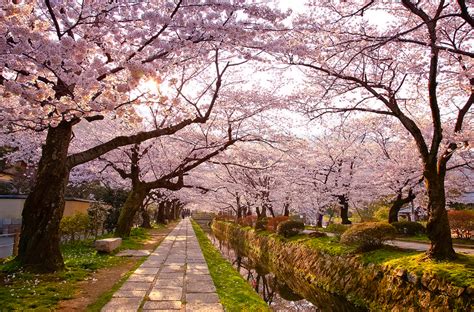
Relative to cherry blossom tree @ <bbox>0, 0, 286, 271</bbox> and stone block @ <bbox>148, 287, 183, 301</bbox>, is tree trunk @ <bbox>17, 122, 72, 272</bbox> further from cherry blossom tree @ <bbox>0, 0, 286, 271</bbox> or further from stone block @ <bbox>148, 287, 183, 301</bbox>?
stone block @ <bbox>148, 287, 183, 301</bbox>

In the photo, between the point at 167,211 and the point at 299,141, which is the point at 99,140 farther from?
the point at 167,211

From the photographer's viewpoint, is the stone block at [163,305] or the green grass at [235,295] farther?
the green grass at [235,295]

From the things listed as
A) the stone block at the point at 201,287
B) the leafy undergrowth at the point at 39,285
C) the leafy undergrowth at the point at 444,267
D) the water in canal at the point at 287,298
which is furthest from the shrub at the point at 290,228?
the stone block at the point at 201,287

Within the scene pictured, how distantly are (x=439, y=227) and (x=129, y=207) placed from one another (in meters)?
12.8

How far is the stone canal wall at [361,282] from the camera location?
6691mm

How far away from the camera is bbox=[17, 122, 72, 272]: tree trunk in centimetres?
778

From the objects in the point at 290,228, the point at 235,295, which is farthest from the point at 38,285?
the point at 290,228

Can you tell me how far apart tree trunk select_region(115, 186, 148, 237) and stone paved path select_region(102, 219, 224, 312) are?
248 inches

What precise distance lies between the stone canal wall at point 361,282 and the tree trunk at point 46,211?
7405 millimetres

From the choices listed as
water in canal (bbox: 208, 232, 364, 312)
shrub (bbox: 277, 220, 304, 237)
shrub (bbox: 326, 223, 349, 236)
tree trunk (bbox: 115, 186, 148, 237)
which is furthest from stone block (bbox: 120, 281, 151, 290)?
shrub (bbox: 326, 223, 349, 236)

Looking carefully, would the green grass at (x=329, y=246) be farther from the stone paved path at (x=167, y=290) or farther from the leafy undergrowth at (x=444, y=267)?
the stone paved path at (x=167, y=290)

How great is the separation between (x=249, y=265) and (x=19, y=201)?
43.8ft

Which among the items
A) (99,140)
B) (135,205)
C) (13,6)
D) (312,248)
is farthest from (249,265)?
(13,6)

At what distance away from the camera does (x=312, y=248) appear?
44.6 feet
